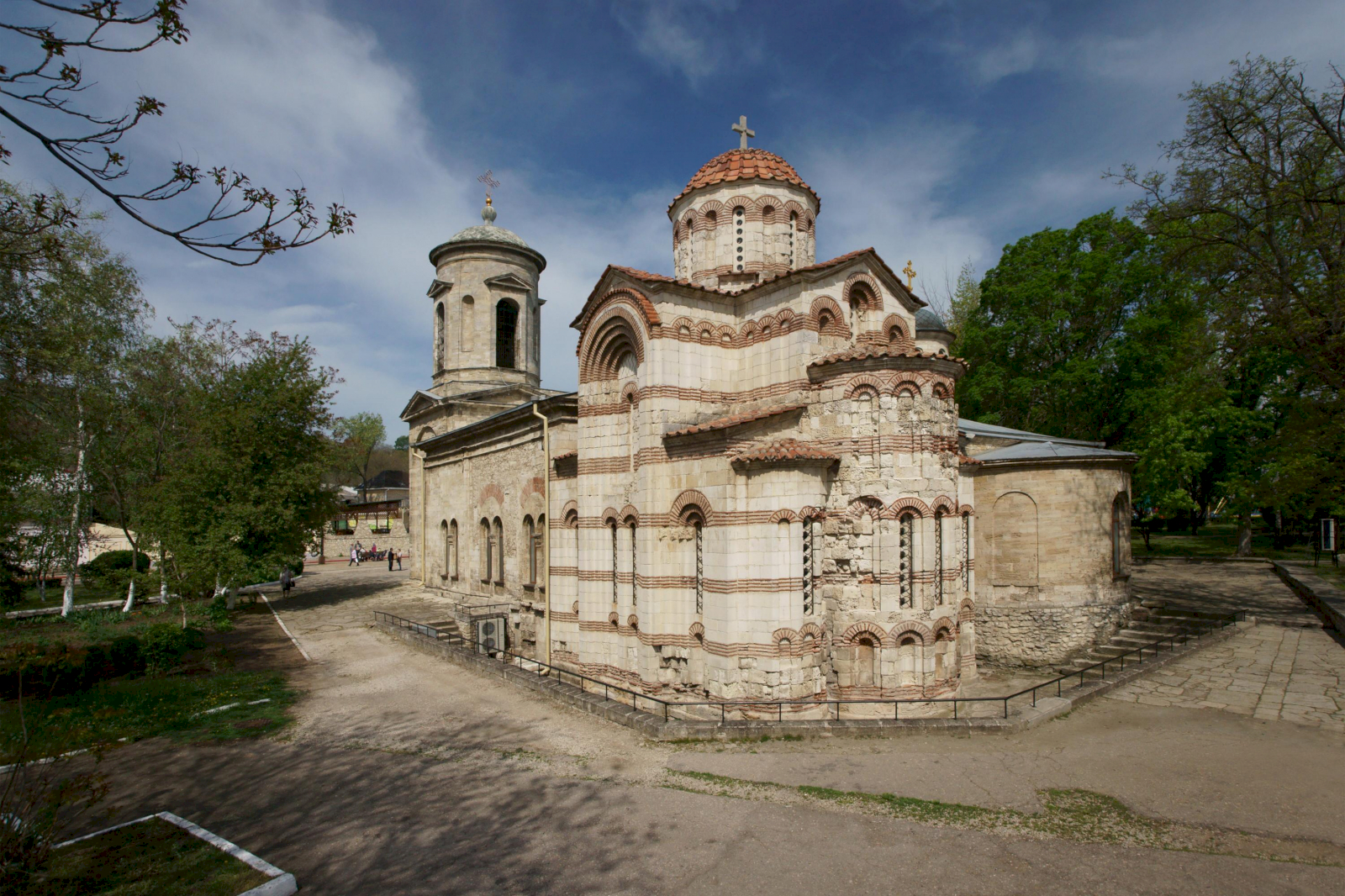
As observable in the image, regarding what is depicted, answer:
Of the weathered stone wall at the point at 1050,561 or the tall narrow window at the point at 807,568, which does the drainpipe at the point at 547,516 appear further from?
the weathered stone wall at the point at 1050,561

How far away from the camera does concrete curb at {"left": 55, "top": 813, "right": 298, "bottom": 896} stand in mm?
5621

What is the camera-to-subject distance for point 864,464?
11273mm

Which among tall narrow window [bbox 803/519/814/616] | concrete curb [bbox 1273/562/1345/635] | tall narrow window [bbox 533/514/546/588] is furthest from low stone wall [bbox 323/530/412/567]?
concrete curb [bbox 1273/562/1345/635]

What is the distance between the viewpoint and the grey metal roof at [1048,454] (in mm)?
15102

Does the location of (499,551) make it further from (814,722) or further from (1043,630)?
(1043,630)

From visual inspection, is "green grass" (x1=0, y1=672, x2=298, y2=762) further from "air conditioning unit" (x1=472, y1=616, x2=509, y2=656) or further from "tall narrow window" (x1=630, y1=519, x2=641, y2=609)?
"tall narrow window" (x1=630, y1=519, x2=641, y2=609)

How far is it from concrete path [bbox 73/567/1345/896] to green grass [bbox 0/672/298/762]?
585 millimetres

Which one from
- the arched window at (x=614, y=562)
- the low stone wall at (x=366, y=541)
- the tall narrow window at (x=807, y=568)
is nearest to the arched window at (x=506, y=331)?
the arched window at (x=614, y=562)

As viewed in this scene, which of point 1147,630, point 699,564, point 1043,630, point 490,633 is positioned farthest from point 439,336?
point 1147,630

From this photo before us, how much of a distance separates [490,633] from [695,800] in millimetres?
10474

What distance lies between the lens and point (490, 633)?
16.8 meters

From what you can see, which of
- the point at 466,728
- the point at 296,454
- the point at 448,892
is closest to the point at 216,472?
the point at 296,454

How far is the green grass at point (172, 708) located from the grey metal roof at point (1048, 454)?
49.1 feet

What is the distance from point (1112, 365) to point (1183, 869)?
24.0 metres
